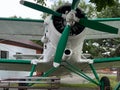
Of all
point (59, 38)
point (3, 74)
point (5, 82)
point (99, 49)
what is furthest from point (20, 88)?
point (99, 49)

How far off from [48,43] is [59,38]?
35.4 inches

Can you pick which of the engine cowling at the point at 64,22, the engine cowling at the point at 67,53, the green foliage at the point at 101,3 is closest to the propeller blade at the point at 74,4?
the engine cowling at the point at 64,22

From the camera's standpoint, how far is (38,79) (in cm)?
701

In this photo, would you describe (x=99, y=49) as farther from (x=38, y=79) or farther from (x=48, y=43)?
(x=38, y=79)

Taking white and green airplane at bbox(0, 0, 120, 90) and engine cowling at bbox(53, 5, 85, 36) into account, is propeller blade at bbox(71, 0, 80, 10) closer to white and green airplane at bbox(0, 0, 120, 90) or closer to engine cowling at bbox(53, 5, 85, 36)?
white and green airplane at bbox(0, 0, 120, 90)

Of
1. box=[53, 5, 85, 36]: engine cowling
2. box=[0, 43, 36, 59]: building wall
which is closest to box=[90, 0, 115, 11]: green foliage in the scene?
box=[53, 5, 85, 36]: engine cowling

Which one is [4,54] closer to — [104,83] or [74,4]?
[104,83]

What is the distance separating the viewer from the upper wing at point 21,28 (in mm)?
14055

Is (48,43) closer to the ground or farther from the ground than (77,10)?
closer to the ground

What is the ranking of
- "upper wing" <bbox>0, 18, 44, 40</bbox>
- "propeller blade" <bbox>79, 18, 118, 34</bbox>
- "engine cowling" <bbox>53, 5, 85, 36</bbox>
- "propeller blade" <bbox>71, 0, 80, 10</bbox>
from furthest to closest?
1. "upper wing" <bbox>0, 18, 44, 40</bbox>
2. "engine cowling" <bbox>53, 5, 85, 36</bbox>
3. "propeller blade" <bbox>71, 0, 80, 10</bbox>
4. "propeller blade" <bbox>79, 18, 118, 34</bbox>

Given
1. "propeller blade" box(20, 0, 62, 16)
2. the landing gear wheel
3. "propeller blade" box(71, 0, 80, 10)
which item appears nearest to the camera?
"propeller blade" box(20, 0, 62, 16)

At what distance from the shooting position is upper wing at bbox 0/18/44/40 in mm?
14055

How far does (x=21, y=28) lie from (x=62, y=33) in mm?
4038

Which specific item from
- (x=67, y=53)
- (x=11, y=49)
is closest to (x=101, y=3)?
(x=67, y=53)
